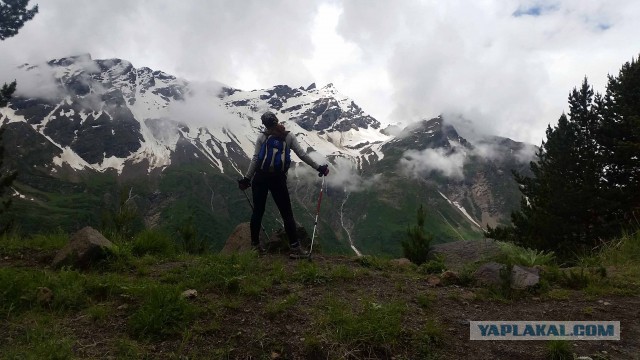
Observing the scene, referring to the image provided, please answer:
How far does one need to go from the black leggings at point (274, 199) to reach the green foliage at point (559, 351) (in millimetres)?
6115

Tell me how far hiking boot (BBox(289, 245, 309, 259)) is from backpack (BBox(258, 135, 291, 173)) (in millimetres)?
1906

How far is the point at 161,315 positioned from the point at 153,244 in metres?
4.71

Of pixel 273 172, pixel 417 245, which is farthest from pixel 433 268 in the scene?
pixel 417 245

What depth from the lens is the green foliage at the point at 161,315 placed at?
5.47m

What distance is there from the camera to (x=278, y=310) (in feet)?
20.1

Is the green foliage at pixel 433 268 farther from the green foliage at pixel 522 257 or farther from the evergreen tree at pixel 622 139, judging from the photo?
the evergreen tree at pixel 622 139

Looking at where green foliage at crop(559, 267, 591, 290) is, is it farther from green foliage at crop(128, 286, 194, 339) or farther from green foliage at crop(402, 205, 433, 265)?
green foliage at crop(402, 205, 433, 265)

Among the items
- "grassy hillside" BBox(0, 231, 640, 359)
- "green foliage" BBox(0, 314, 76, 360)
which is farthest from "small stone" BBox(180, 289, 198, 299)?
"green foliage" BBox(0, 314, 76, 360)

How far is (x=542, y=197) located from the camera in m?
28.7

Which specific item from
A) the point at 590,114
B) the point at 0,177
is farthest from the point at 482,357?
the point at 0,177

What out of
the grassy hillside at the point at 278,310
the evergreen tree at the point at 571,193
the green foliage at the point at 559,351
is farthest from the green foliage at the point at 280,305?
the evergreen tree at the point at 571,193

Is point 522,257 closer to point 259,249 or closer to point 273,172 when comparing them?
point 273,172

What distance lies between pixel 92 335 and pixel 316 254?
586cm

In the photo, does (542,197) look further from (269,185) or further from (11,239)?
(11,239)
